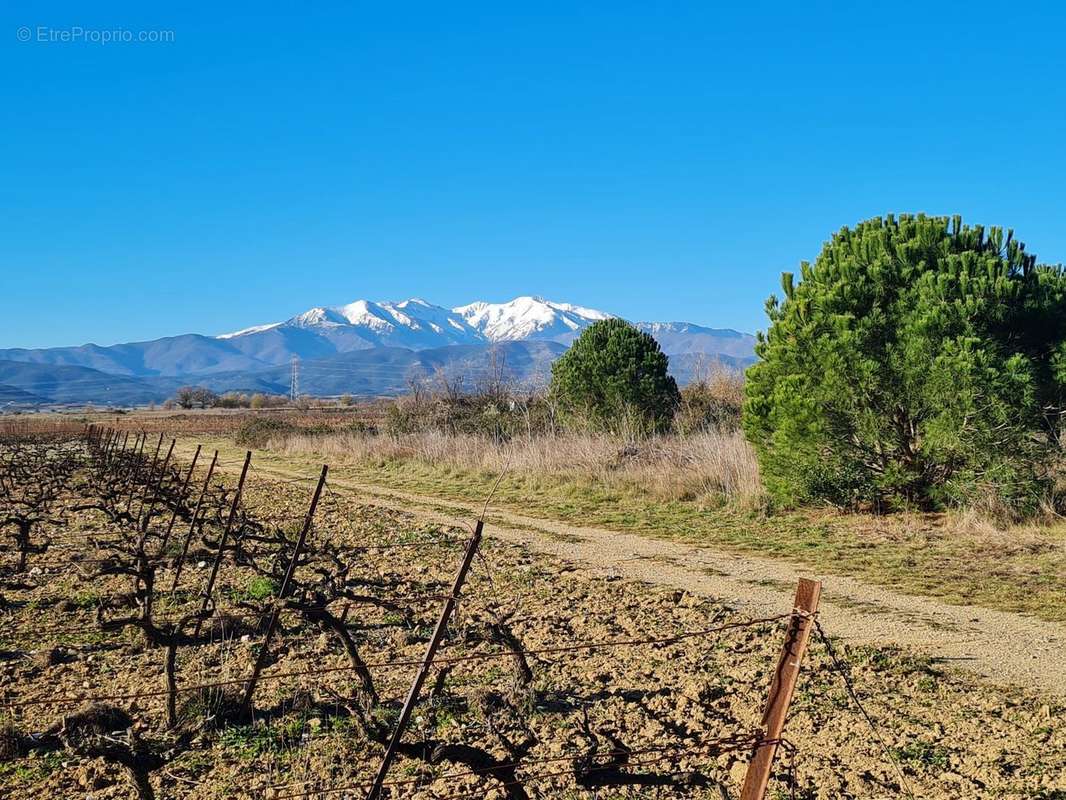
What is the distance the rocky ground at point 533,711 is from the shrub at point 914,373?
472 centimetres

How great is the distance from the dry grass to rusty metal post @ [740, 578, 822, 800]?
8.09m

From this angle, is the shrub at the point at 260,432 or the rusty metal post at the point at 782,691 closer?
the rusty metal post at the point at 782,691

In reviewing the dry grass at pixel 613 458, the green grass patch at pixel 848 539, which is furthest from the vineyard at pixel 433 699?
the dry grass at pixel 613 458

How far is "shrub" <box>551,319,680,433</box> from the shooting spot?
19.2 meters

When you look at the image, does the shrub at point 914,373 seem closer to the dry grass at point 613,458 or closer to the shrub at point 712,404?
the dry grass at point 613,458

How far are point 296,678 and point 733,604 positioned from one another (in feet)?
12.1

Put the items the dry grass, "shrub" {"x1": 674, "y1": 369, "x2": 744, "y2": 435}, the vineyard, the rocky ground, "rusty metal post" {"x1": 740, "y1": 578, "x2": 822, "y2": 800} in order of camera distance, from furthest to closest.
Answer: "shrub" {"x1": 674, "y1": 369, "x2": 744, "y2": 435}, the dry grass, the rocky ground, the vineyard, "rusty metal post" {"x1": 740, "y1": 578, "x2": 822, "y2": 800}

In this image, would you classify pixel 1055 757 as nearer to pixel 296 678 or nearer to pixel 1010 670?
pixel 1010 670

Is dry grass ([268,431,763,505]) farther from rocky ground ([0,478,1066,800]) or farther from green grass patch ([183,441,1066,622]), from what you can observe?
rocky ground ([0,478,1066,800])

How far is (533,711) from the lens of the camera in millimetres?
4758

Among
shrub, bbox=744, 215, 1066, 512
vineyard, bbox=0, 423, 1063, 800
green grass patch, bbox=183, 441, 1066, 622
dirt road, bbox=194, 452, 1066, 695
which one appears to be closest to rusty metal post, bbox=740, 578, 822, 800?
vineyard, bbox=0, 423, 1063, 800

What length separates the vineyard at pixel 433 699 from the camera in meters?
3.84

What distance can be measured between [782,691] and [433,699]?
2.48 metres

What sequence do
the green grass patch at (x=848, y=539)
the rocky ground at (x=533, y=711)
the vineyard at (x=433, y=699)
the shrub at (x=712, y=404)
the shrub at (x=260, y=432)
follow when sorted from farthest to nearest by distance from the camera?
the shrub at (x=260, y=432) → the shrub at (x=712, y=404) → the green grass patch at (x=848, y=539) → the rocky ground at (x=533, y=711) → the vineyard at (x=433, y=699)
